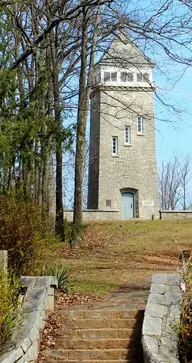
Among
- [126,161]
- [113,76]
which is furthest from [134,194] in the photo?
[113,76]

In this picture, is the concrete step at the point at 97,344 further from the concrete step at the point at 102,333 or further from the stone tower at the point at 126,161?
the stone tower at the point at 126,161

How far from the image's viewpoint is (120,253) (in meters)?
19.1

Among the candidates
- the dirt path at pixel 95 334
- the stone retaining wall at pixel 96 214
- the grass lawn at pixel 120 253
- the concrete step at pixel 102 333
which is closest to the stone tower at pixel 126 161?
the stone retaining wall at pixel 96 214

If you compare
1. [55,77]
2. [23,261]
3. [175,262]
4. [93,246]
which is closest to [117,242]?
[93,246]

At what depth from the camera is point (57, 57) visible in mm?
22719

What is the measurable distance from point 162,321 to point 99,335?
1.17 meters

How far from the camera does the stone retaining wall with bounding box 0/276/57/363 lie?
723cm

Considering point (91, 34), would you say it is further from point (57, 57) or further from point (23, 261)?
point (23, 261)

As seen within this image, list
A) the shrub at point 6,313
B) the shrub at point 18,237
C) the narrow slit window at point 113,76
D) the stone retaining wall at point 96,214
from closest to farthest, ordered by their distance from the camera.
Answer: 1. the shrub at point 6,313
2. the shrub at point 18,237
3. the stone retaining wall at point 96,214
4. the narrow slit window at point 113,76

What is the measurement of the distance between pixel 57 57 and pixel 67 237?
281 inches

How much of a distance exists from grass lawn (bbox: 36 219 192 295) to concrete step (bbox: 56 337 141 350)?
1303mm

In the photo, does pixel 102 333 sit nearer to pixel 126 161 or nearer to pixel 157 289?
pixel 157 289

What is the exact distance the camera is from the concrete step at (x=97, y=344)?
835 cm

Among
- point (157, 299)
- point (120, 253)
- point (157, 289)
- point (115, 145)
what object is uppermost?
point (115, 145)
